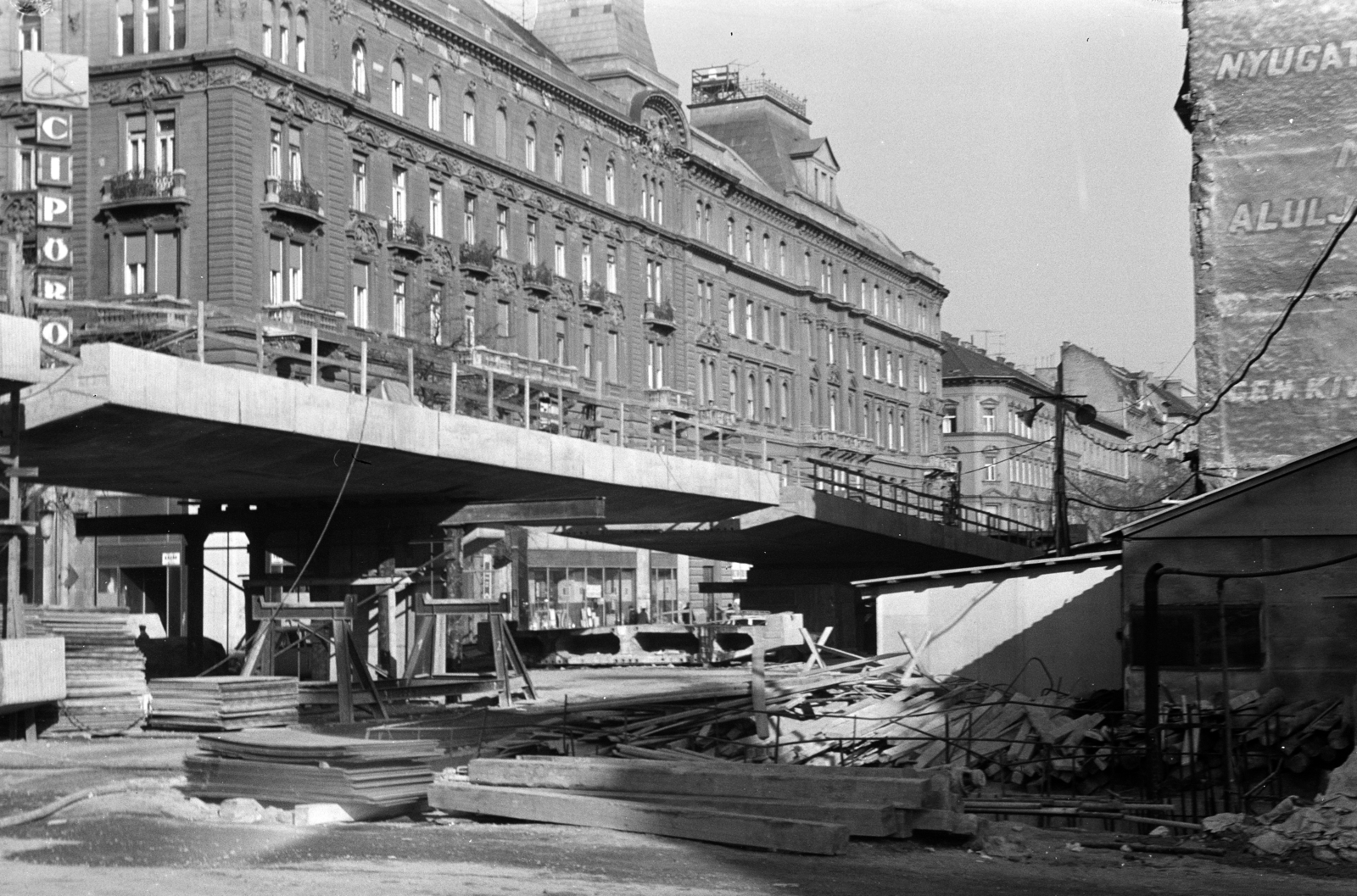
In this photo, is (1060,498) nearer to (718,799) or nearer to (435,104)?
(718,799)

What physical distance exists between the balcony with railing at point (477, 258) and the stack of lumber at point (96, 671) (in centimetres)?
3881

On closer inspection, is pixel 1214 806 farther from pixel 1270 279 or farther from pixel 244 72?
pixel 244 72

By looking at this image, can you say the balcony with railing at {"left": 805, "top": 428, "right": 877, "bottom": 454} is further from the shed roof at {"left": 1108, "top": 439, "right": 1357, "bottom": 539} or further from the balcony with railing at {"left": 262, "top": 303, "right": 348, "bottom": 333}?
the shed roof at {"left": 1108, "top": 439, "right": 1357, "bottom": 539}

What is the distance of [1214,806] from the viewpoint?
17906 mm

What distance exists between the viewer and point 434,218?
63.8 m

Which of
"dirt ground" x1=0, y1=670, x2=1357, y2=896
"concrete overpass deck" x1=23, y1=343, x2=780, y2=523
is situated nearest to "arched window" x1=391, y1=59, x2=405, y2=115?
"concrete overpass deck" x1=23, y1=343, x2=780, y2=523

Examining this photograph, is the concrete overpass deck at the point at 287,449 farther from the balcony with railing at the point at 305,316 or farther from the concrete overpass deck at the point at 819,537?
the balcony with railing at the point at 305,316

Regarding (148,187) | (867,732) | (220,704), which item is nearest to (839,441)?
(148,187)

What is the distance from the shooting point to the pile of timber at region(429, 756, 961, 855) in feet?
48.8

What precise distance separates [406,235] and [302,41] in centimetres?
770

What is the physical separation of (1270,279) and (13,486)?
18513 millimetres

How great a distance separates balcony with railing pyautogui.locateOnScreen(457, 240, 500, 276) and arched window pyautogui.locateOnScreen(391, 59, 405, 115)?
5747 millimetres

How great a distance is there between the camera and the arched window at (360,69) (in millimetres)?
58844

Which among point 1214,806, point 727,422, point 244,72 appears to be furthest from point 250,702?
point 727,422
